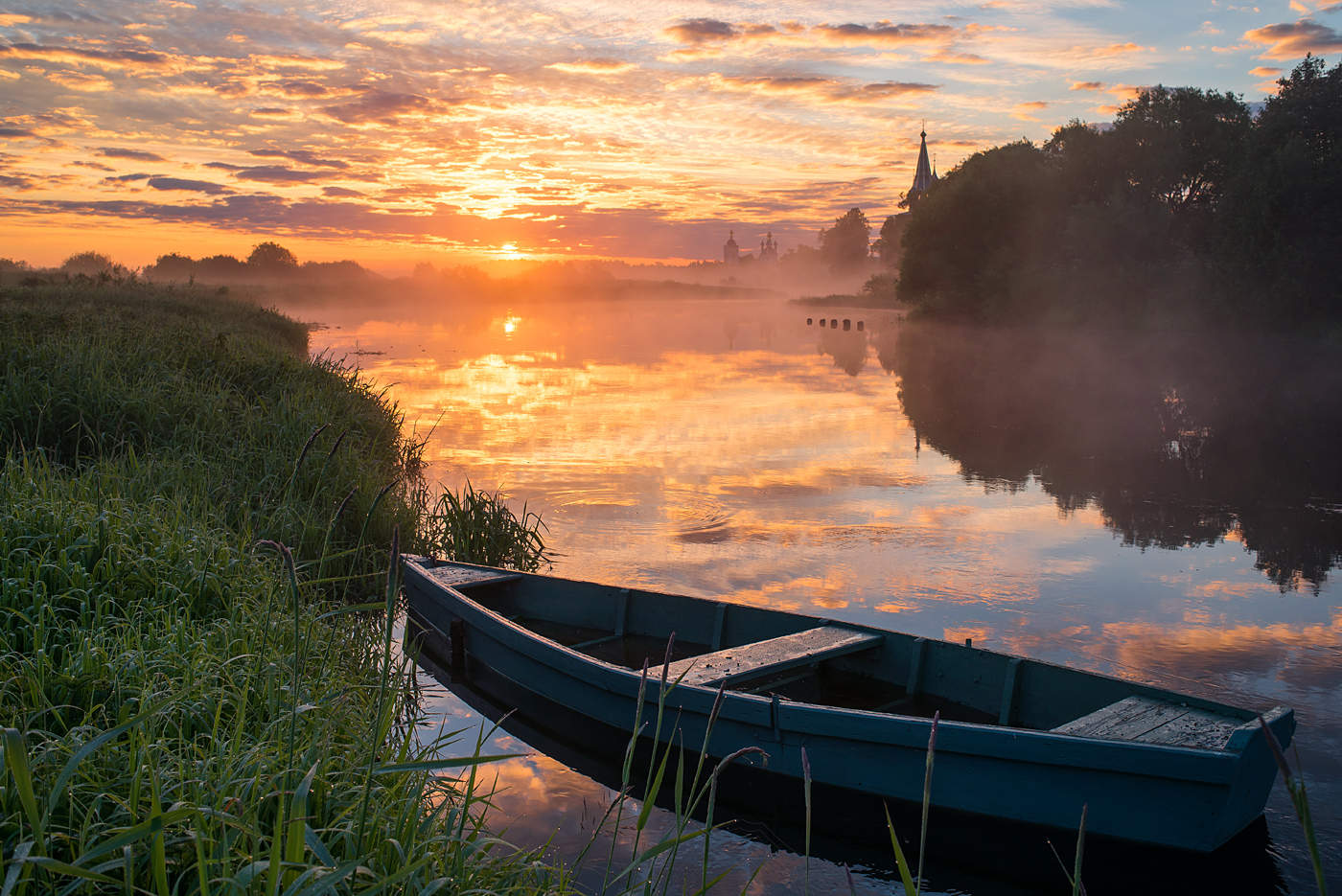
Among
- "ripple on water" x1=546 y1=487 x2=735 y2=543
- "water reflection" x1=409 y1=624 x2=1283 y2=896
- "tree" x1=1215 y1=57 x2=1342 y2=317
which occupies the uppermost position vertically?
"tree" x1=1215 y1=57 x2=1342 y2=317

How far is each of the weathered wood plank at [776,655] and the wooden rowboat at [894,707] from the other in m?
0.02

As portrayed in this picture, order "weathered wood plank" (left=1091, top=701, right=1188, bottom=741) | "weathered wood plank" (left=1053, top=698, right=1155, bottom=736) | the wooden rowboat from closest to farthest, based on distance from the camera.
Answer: the wooden rowboat
"weathered wood plank" (left=1091, top=701, right=1188, bottom=741)
"weathered wood plank" (left=1053, top=698, right=1155, bottom=736)

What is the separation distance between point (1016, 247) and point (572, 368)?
28424 mm

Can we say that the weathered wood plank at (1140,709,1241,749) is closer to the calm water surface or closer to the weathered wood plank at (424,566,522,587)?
the calm water surface

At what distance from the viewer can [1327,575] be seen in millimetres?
12039

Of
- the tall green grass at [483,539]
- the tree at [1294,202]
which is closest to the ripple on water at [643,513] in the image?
the tall green grass at [483,539]

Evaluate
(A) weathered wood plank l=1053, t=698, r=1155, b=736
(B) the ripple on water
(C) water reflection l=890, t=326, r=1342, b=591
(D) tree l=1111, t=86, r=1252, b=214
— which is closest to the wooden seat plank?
(A) weathered wood plank l=1053, t=698, r=1155, b=736

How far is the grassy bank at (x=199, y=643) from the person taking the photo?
3.05 meters

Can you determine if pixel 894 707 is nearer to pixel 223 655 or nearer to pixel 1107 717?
pixel 1107 717

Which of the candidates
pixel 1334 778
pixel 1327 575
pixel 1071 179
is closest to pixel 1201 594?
pixel 1327 575

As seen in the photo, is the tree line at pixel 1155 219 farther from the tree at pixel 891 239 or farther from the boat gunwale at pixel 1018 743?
the tree at pixel 891 239

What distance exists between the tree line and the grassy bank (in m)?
34.9

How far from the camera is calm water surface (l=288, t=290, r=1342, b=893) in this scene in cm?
883

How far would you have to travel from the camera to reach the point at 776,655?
7793mm
